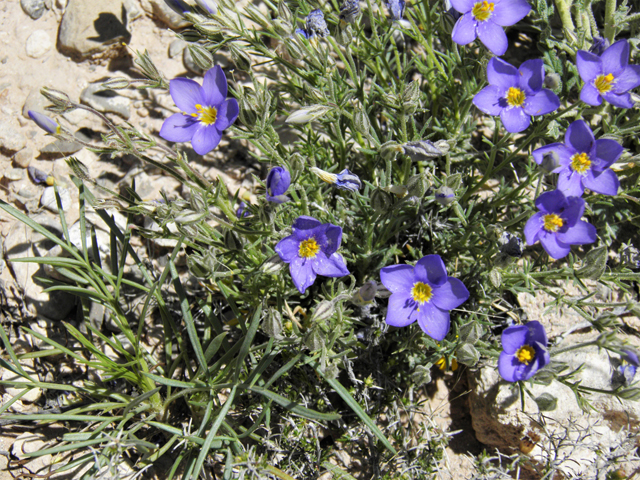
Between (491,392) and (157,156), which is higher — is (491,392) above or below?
below

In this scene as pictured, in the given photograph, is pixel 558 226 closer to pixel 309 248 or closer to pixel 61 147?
pixel 309 248

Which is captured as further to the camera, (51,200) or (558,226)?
(51,200)

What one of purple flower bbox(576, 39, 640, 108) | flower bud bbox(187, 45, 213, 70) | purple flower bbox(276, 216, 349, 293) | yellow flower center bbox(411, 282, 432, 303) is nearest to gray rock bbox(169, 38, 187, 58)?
flower bud bbox(187, 45, 213, 70)

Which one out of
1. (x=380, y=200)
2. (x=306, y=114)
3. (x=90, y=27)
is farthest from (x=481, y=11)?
(x=90, y=27)

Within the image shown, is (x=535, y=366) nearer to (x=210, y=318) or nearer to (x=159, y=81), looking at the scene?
(x=210, y=318)

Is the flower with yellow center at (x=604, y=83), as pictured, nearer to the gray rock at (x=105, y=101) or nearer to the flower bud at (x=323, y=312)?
the flower bud at (x=323, y=312)

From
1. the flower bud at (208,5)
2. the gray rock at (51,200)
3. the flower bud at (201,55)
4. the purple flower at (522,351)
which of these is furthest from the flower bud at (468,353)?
the gray rock at (51,200)

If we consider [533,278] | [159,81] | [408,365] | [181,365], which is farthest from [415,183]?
[181,365]
